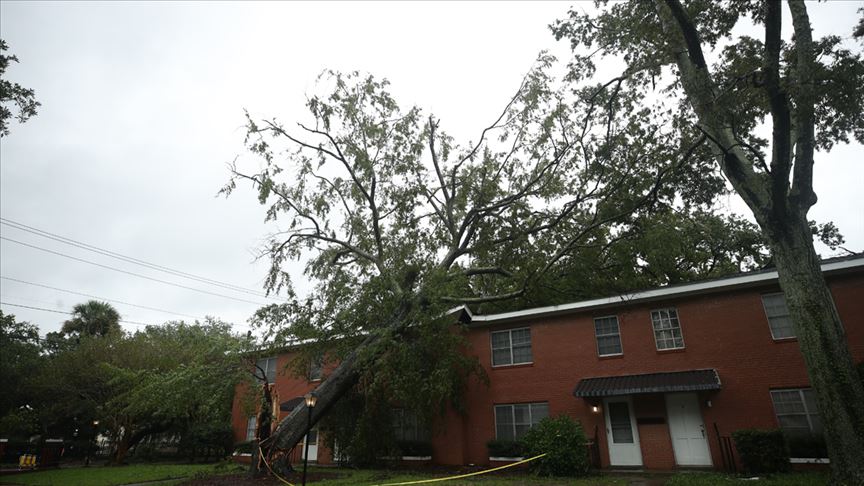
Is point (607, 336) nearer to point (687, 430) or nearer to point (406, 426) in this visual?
point (687, 430)

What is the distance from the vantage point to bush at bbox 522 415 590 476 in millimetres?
12125

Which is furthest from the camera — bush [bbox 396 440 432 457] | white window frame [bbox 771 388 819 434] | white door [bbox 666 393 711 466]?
bush [bbox 396 440 432 457]

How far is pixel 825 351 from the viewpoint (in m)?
8.49

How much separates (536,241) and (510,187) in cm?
266

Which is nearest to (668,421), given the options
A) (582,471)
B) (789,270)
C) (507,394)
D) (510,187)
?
(582,471)

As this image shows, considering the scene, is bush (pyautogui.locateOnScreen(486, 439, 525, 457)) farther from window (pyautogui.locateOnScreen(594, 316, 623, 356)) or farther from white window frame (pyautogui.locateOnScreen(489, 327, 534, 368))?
window (pyautogui.locateOnScreen(594, 316, 623, 356))

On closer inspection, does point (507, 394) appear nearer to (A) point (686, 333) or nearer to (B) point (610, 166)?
(A) point (686, 333)

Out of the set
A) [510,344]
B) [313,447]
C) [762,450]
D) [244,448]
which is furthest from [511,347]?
[244,448]

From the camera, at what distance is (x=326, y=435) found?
1692cm

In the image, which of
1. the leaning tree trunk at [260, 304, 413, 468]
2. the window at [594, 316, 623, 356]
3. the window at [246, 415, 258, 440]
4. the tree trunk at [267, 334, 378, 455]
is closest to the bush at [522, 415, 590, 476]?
the window at [594, 316, 623, 356]

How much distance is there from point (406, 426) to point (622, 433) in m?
8.23

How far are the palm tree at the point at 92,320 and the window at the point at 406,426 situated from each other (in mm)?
26307

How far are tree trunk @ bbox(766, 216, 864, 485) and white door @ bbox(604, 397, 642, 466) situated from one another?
5.94m

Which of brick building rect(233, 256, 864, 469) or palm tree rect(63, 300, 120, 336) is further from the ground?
palm tree rect(63, 300, 120, 336)
